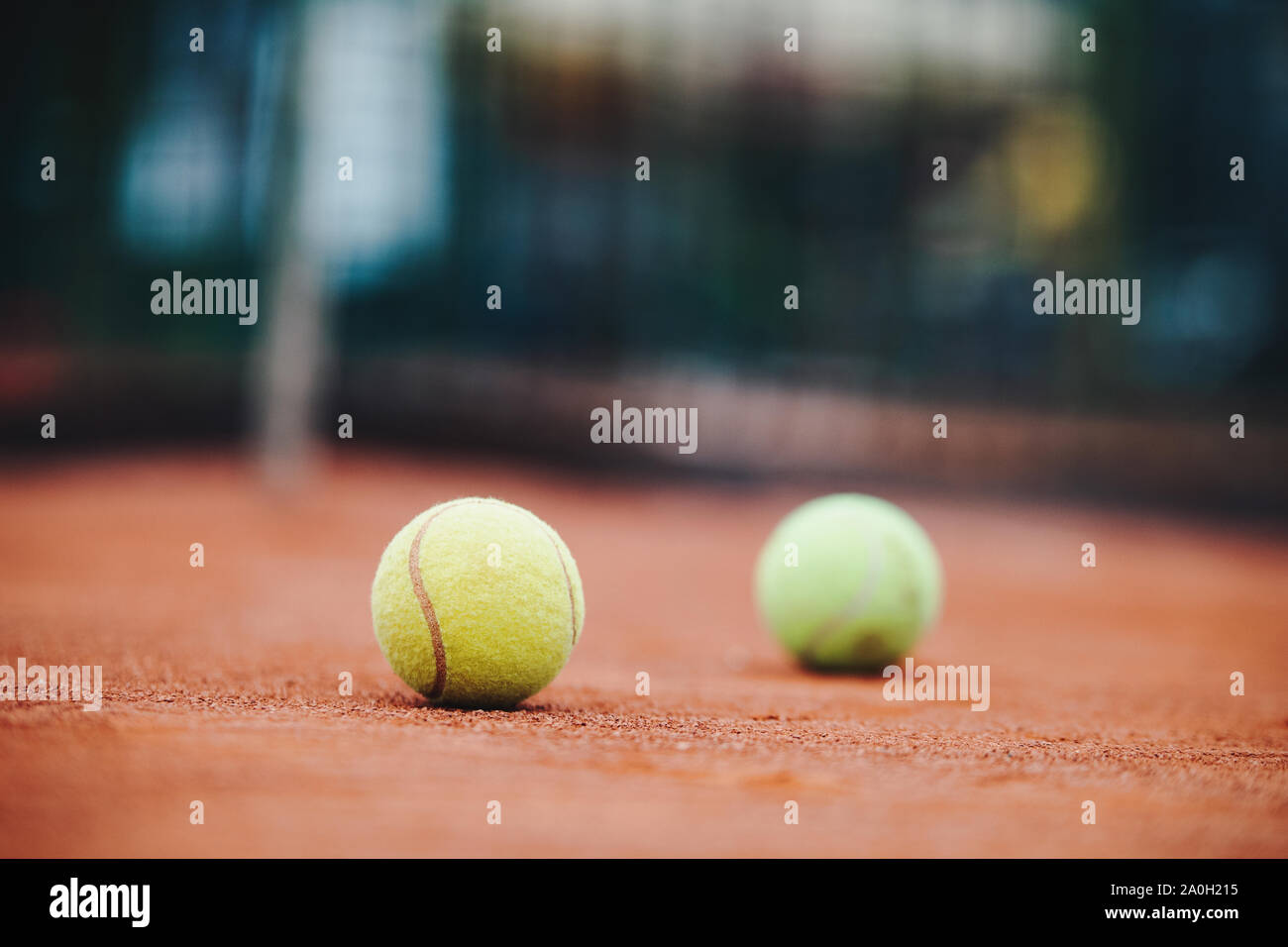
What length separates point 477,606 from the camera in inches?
137

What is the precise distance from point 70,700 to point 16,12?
43.3 feet

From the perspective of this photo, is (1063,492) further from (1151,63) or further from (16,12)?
(16,12)

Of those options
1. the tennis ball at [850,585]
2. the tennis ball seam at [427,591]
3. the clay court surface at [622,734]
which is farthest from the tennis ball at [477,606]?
the tennis ball at [850,585]

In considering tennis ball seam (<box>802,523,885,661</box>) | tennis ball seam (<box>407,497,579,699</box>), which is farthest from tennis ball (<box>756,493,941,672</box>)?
tennis ball seam (<box>407,497,579,699</box>)

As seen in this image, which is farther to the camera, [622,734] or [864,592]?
[864,592]

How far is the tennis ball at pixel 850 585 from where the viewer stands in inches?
187

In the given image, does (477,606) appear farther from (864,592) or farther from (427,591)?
(864,592)

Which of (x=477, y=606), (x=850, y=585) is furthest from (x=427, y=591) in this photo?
(x=850, y=585)

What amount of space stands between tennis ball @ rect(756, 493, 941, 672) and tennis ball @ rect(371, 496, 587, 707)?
4.48ft

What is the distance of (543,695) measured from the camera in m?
4.13

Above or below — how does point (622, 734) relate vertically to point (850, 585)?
below

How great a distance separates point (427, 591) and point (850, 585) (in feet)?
6.11

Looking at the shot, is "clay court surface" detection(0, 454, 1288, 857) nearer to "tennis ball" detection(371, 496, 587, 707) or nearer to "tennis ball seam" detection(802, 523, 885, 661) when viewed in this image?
"tennis ball" detection(371, 496, 587, 707)
